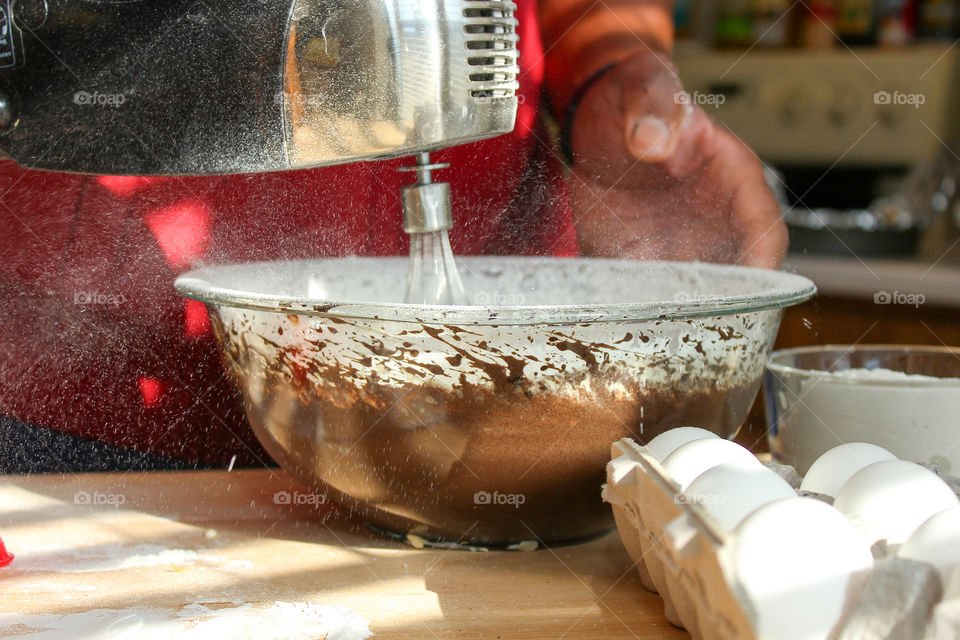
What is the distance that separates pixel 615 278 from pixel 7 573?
1.68 feet

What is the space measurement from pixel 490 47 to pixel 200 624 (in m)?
0.38

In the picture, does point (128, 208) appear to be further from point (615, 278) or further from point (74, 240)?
point (615, 278)

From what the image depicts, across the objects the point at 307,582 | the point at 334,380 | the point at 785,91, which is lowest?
the point at 307,582

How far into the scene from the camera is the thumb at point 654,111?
1.05 m

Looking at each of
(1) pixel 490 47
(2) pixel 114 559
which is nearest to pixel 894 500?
(1) pixel 490 47

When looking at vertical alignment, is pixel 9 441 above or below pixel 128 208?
below

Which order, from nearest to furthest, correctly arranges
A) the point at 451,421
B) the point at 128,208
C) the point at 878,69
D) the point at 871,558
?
the point at 871,558 < the point at 451,421 < the point at 128,208 < the point at 878,69

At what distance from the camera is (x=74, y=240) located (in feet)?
2.31

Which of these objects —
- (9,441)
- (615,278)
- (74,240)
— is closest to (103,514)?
(9,441)

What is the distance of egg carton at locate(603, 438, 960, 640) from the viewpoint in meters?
0.40

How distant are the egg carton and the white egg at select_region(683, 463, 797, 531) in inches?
0.6
